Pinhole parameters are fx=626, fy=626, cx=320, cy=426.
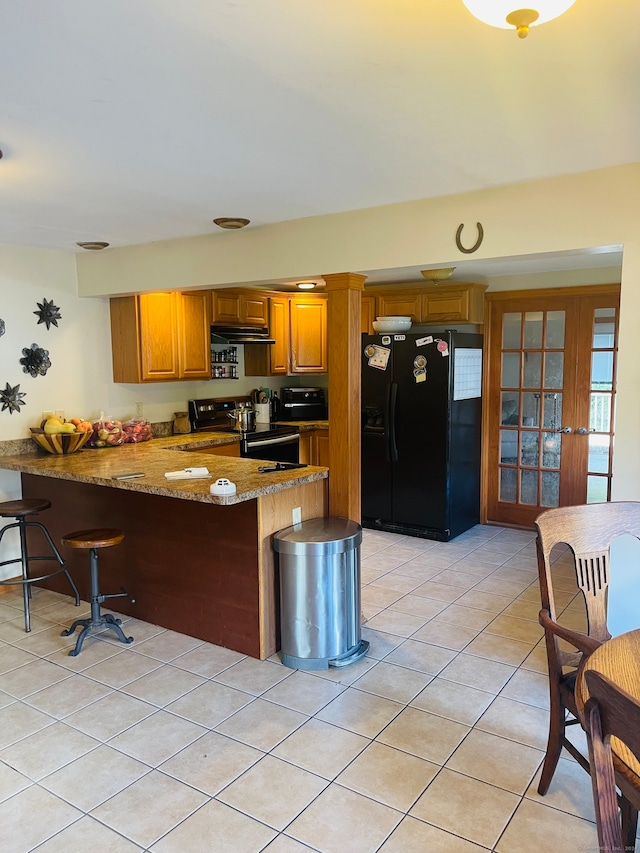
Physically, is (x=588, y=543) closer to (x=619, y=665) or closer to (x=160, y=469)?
(x=619, y=665)

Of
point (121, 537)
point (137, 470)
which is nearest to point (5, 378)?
point (137, 470)

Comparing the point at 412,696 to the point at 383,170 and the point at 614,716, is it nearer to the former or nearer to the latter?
the point at 614,716

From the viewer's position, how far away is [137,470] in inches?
142

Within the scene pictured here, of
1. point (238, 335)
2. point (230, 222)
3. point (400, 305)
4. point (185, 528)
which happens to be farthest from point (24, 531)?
point (400, 305)

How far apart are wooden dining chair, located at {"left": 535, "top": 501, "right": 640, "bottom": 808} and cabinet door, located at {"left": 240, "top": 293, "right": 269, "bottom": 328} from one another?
406 cm

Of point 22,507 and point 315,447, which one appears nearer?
point 22,507

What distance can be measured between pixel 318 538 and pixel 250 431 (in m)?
2.67

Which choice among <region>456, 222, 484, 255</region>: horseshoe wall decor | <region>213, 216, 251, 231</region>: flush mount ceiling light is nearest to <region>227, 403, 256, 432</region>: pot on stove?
<region>213, 216, 251, 231</region>: flush mount ceiling light

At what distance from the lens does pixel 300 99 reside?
1873 millimetres

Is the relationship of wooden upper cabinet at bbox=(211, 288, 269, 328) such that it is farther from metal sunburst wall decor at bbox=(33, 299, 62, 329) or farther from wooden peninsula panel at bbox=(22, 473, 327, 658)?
wooden peninsula panel at bbox=(22, 473, 327, 658)

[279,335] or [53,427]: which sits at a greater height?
[279,335]

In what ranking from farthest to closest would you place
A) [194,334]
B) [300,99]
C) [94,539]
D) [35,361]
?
1. [194,334]
2. [35,361]
3. [94,539]
4. [300,99]

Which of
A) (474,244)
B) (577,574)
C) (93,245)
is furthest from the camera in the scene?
(93,245)

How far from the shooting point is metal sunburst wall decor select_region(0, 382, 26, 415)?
4.14 meters
